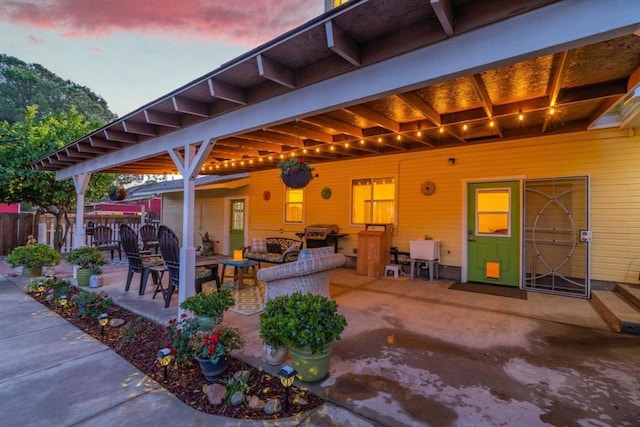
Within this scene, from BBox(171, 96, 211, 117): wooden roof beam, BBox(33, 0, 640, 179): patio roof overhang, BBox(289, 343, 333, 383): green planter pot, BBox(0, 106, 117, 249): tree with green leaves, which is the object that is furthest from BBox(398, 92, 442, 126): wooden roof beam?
BBox(0, 106, 117, 249): tree with green leaves

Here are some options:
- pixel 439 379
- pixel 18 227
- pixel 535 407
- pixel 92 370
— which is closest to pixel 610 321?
pixel 535 407

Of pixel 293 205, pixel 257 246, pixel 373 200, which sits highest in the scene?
pixel 373 200

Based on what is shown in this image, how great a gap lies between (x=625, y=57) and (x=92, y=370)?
5.90m

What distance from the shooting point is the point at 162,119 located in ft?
13.6

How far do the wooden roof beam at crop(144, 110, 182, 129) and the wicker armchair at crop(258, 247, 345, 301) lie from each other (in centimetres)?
250

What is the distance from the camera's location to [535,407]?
2.12 metres

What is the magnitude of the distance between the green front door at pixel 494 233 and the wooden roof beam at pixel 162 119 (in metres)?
5.70

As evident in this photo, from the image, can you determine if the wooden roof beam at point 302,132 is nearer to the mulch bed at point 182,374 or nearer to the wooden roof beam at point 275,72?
the wooden roof beam at point 275,72

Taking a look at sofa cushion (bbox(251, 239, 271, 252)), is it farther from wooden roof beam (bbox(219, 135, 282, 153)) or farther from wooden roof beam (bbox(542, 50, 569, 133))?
wooden roof beam (bbox(542, 50, 569, 133))

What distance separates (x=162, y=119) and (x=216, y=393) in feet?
11.9

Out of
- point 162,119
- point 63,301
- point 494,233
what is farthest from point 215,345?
point 494,233

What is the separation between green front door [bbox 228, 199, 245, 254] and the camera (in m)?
10.4

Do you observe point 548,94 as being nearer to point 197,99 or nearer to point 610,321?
point 610,321

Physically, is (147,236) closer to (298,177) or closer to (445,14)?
(298,177)
